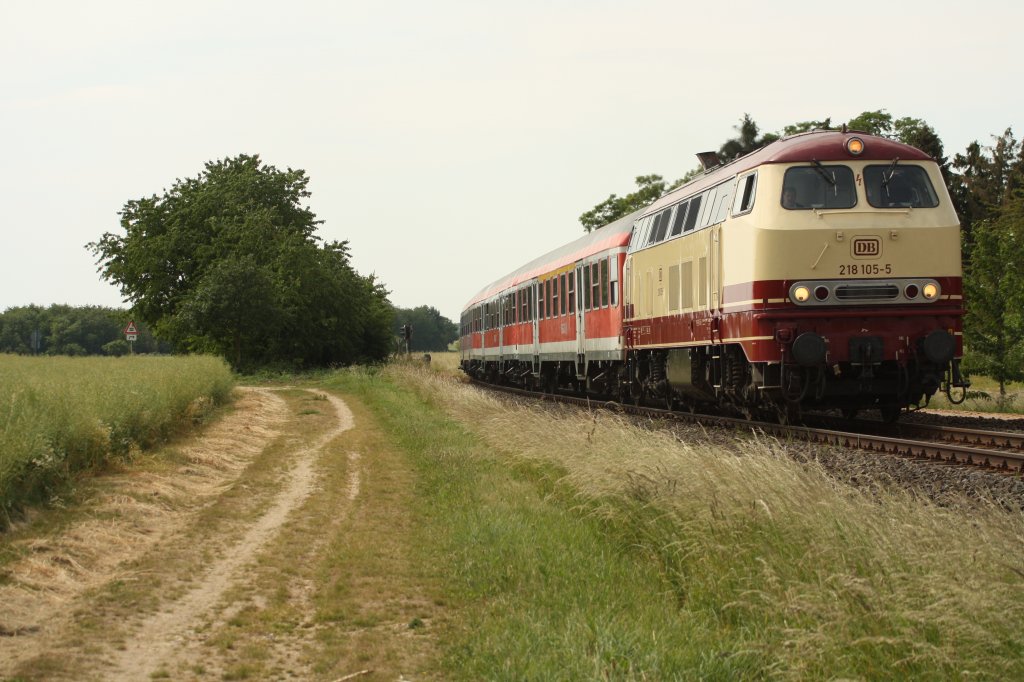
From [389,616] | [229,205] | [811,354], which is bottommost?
A: [389,616]

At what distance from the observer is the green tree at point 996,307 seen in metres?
24.1

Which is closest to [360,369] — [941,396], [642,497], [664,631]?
[941,396]

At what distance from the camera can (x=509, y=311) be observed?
36.7 meters

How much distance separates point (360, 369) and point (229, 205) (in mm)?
11657

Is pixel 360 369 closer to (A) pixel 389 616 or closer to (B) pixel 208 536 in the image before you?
(B) pixel 208 536

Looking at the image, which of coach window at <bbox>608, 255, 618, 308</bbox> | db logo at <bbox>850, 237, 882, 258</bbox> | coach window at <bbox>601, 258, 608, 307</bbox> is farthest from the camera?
coach window at <bbox>601, 258, 608, 307</bbox>

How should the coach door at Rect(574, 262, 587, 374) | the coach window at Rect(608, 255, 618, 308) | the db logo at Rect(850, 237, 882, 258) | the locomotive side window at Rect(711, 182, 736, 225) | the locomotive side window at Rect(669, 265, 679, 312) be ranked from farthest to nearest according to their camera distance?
the coach door at Rect(574, 262, 587, 374) < the coach window at Rect(608, 255, 618, 308) < the locomotive side window at Rect(669, 265, 679, 312) < the locomotive side window at Rect(711, 182, 736, 225) < the db logo at Rect(850, 237, 882, 258)

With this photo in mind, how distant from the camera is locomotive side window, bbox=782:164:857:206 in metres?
14.6

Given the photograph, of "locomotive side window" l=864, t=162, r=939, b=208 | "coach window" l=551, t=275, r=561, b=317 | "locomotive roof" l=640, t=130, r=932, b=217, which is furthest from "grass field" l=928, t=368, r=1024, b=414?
"coach window" l=551, t=275, r=561, b=317

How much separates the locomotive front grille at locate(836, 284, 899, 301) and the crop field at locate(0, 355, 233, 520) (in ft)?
30.3

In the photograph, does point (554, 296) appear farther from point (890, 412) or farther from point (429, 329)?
point (429, 329)

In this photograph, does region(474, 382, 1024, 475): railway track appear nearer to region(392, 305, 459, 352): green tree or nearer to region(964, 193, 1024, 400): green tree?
region(964, 193, 1024, 400): green tree

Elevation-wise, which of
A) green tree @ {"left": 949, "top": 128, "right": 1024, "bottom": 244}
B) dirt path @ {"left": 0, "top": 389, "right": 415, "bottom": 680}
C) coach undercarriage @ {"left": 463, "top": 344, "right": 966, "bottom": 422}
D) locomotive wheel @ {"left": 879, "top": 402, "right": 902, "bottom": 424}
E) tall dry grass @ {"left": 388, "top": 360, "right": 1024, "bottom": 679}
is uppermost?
green tree @ {"left": 949, "top": 128, "right": 1024, "bottom": 244}

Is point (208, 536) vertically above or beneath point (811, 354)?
beneath
